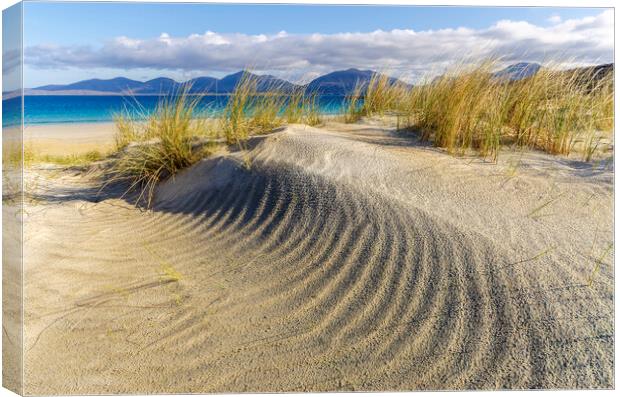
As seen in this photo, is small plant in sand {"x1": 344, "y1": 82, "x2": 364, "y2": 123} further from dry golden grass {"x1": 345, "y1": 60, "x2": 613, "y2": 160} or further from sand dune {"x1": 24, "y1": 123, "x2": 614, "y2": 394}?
sand dune {"x1": 24, "y1": 123, "x2": 614, "y2": 394}

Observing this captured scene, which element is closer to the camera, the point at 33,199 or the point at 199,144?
the point at 33,199

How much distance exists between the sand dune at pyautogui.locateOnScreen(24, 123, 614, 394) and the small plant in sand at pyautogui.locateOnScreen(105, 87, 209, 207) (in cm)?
92

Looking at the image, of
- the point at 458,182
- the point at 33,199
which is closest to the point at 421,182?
the point at 458,182

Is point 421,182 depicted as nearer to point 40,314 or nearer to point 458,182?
point 458,182

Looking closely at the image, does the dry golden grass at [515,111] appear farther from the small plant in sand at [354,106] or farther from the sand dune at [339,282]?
the small plant in sand at [354,106]

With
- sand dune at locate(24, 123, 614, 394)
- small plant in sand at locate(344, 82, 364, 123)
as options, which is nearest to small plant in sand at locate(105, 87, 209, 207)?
sand dune at locate(24, 123, 614, 394)

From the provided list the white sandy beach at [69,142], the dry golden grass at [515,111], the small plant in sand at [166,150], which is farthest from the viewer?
the white sandy beach at [69,142]

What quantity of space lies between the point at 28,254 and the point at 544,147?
3.80m

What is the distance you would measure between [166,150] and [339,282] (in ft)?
9.26

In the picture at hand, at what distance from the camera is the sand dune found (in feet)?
6.25

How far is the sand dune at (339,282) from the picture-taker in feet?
6.25

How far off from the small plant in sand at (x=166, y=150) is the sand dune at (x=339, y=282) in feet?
3.01

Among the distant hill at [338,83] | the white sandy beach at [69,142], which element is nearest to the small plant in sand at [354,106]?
the distant hill at [338,83]

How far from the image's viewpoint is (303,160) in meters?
3.48
